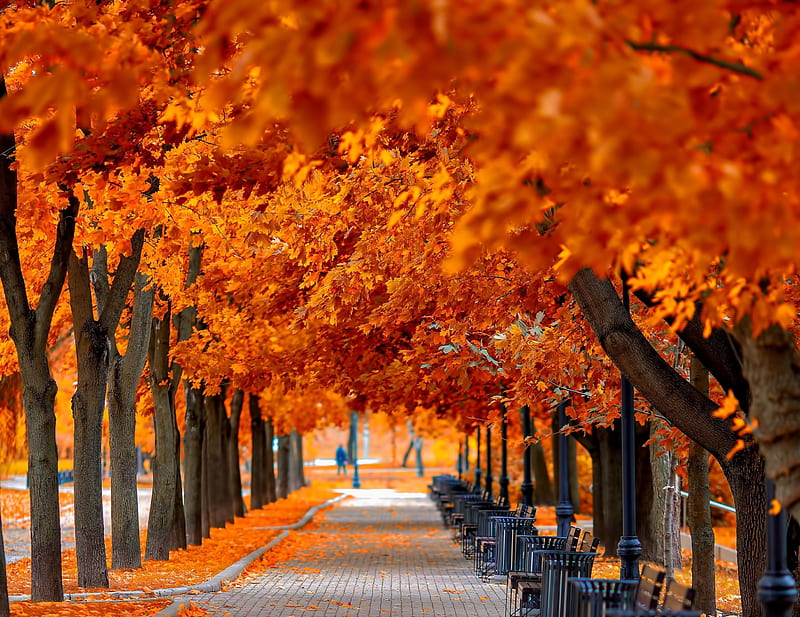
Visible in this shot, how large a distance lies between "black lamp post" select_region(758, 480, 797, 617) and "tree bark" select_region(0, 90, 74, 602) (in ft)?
26.5

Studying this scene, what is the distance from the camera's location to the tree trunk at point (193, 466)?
2494cm

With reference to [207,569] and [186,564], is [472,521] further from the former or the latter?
[207,569]

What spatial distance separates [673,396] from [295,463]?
5025 centimetres

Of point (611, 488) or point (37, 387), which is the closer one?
point (37, 387)

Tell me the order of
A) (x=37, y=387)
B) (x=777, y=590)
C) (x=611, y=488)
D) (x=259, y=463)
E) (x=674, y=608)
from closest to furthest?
1. (x=777, y=590)
2. (x=674, y=608)
3. (x=37, y=387)
4. (x=611, y=488)
5. (x=259, y=463)

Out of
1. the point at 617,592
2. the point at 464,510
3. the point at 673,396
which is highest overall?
the point at 673,396

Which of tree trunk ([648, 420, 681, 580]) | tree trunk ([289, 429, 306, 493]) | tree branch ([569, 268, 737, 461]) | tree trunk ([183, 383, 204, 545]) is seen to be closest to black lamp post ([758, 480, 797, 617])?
tree branch ([569, 268, 737, 461])

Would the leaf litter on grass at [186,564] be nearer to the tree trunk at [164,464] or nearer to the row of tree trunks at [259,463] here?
the tree trunk at [164,464]

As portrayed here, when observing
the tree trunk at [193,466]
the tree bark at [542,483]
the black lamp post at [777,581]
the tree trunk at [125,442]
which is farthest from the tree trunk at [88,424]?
the tree bark at [542,483]

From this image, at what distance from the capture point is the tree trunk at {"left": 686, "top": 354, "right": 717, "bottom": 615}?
14.0m

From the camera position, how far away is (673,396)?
9836 mm

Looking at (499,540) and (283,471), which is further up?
(499,540)

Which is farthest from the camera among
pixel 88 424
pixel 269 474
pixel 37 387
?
pixel 269 474

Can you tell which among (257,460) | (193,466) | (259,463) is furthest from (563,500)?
(259,463)
